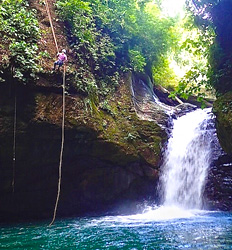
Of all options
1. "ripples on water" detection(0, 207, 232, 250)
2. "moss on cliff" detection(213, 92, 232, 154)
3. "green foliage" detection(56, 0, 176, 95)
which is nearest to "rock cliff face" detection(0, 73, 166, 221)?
"green foliage" detection(56, 0, 176, 95)

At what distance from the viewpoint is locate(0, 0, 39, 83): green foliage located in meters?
6.93

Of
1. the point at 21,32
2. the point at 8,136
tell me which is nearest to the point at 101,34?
the point at 21,32

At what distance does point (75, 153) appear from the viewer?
8352mm

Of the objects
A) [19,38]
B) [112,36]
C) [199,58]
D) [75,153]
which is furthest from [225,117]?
[112,36]

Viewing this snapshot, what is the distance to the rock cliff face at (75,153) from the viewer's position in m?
7.27

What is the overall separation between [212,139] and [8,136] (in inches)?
309

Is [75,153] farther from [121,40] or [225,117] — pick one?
[121,40]

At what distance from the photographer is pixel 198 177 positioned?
10438 mm

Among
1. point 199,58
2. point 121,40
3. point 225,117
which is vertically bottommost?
point 225,117

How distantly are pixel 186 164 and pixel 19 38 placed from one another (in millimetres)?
7453

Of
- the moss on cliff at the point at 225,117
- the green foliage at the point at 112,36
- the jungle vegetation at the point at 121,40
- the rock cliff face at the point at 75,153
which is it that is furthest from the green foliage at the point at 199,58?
the green foliage at the point at 112,36

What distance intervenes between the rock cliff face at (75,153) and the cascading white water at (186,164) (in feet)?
2.60

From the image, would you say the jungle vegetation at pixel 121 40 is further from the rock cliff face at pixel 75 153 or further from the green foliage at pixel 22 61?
the rock cliff face at pixel 75 153

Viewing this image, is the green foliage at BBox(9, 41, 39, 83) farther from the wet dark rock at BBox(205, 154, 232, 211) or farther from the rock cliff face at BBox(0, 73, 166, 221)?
the wet dark rock at BBox(205, 154, 232, 211)
